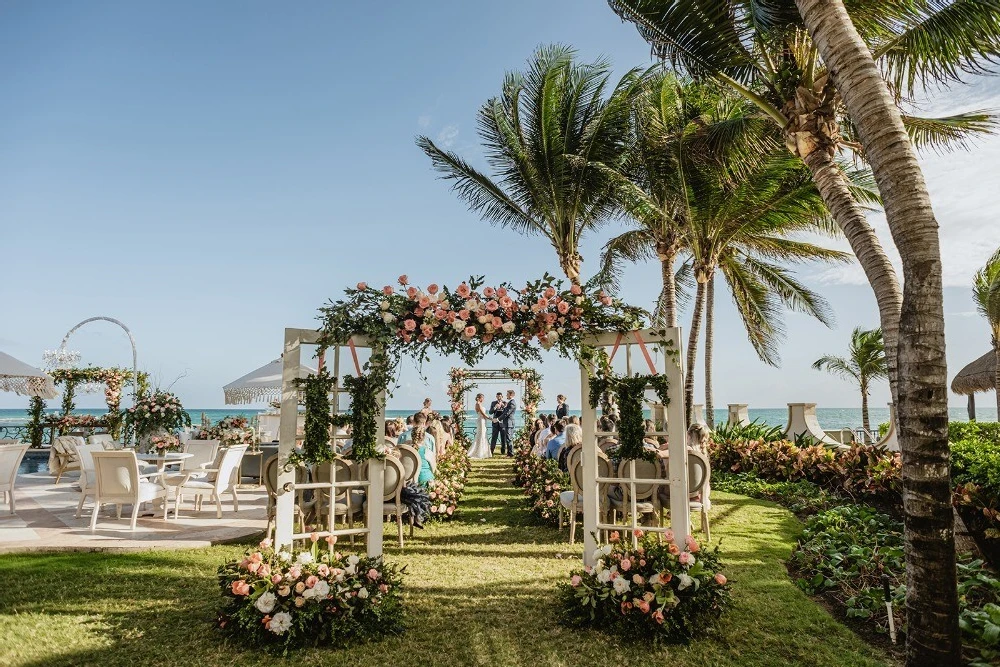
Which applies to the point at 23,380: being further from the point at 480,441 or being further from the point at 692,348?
the point at 692,348

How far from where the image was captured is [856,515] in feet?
21.1

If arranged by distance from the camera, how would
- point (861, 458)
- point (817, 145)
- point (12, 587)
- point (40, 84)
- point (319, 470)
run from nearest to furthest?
1. point (12, 587)
2. point (319, 470)
3. point (817, 145)
4. point (861, 458)
5. point (40, 84)

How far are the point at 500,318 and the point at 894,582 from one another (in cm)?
373

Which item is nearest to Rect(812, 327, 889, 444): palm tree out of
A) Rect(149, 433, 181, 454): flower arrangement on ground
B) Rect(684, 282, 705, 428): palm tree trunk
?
Rect(684, 282, 705, 428): palm tree trunk

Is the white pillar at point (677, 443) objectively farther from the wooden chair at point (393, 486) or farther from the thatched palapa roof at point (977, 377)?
the thatched palapa roof at point (977, 377)

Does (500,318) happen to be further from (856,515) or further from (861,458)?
(861,458)

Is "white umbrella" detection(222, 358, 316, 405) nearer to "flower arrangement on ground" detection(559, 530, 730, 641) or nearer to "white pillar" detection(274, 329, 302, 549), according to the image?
"white pillar" detection(274, 329, 302, 549)

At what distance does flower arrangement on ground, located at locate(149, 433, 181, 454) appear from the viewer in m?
8.77

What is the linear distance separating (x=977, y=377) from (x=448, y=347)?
22113mm

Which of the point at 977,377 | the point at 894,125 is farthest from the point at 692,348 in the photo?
the point at 977,377

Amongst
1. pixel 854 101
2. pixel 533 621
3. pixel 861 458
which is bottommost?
pixel 533 621

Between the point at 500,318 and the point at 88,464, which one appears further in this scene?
the point at 88,464

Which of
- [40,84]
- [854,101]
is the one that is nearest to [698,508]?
[854,101]

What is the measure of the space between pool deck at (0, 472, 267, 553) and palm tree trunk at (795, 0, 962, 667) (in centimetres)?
637
